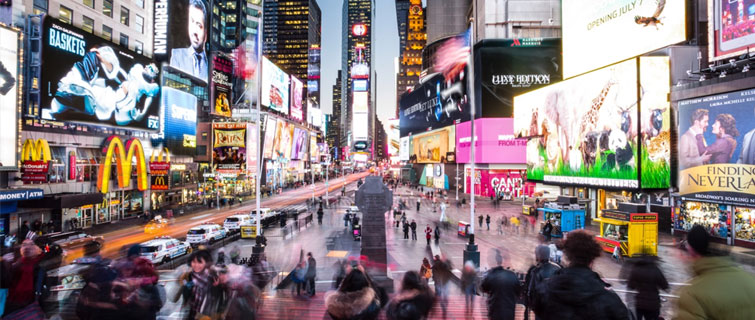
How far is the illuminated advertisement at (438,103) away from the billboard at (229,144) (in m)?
29.4

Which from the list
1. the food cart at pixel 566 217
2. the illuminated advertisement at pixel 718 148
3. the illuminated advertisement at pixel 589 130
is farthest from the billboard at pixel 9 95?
the illuminated advertisement at pixel 718 148

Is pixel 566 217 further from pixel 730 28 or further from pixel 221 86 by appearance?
pixel 221 86

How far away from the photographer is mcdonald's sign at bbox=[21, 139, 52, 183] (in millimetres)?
25406

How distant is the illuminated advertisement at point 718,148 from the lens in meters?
21.2

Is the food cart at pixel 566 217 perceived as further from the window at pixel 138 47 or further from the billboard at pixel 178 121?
the window at pixel 138 47

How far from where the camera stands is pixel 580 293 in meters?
4.06

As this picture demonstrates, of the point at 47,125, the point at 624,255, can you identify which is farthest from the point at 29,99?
the point at 624,255

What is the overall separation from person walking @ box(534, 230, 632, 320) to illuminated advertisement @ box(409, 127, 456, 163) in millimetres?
73223

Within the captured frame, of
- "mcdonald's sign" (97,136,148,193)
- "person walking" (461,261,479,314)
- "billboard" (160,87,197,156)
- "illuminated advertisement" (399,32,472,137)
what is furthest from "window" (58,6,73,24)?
"illuminated advertisement" (399,32,472,137)

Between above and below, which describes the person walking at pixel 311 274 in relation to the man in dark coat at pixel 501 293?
below

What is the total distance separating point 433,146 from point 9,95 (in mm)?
72748

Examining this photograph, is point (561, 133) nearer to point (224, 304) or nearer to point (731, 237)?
point (731, 237)

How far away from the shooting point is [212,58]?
182 ft

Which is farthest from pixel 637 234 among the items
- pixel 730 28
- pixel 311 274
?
pixel 311 274
